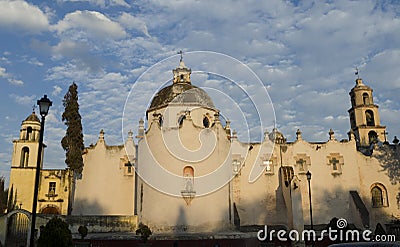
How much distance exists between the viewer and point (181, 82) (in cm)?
4134

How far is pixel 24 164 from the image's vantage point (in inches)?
1710

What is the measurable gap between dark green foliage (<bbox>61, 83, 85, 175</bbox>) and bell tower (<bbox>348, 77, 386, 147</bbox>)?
3124 cm

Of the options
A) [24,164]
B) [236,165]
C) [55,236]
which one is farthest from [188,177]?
[24,164]

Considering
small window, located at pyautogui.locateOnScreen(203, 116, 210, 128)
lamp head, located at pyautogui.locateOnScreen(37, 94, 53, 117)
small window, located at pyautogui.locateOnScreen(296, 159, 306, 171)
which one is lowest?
lamp head, located at pyautogui.locateOnScreen(37, 94, 53, 117)

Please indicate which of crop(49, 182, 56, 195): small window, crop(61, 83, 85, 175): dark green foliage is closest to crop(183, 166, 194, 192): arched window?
crop(61, 83, 85, 175): dark green foliage

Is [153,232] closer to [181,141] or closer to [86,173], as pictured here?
[181,141]

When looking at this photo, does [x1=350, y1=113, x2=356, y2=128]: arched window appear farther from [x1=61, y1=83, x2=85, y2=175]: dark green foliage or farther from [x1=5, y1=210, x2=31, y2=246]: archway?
[x1=5, y1=210, x2=31, y2=246]: archway

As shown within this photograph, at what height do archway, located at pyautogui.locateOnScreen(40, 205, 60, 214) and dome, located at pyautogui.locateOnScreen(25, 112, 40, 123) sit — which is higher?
dome, located at pyautogui.locateOnScreen(25, 112, 40, 123)

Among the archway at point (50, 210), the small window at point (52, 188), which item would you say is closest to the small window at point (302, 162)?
the archway at point (50, 210)

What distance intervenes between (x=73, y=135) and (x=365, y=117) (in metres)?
33.1

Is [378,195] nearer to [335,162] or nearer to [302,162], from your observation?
[335,162]

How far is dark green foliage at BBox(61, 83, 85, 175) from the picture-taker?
36.1m

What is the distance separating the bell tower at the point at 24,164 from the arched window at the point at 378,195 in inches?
1402

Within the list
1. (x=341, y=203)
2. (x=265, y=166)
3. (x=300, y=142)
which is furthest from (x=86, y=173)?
(x=341, y=203)
